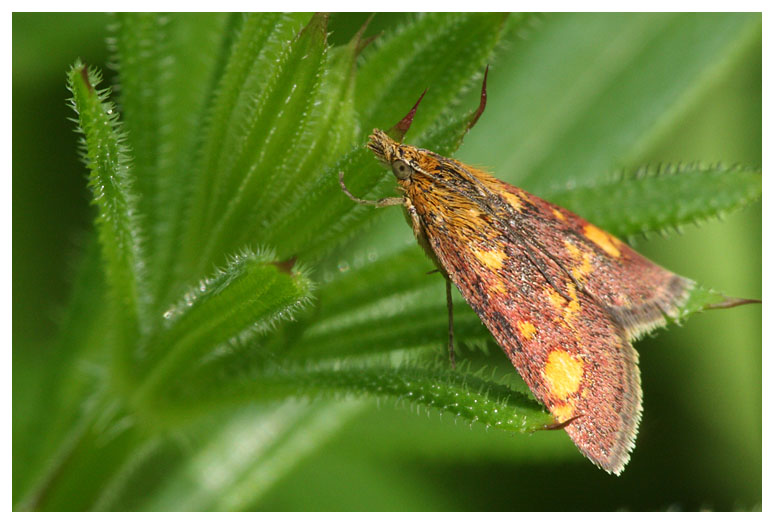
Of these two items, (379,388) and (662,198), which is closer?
(379,388)

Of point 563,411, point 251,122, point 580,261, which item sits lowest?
point 563,411

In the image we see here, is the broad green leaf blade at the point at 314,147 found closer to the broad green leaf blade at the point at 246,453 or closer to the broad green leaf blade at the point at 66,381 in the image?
the broad green leaf blade at the point at 66,381

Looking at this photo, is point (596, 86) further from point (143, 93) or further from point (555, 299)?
point (143, 93)

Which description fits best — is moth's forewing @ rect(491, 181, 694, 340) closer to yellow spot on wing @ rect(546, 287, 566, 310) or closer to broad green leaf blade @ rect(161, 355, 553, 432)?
yellow spot on wing @ rect(546, 287, 566, 310)

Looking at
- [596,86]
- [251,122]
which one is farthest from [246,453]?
Result: [596,86]

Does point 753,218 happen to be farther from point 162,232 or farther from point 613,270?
point 162,232

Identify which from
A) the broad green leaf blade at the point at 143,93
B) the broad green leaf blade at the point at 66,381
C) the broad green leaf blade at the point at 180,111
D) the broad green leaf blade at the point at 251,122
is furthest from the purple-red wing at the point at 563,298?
the broad green leaf blade at the point at 66,381
